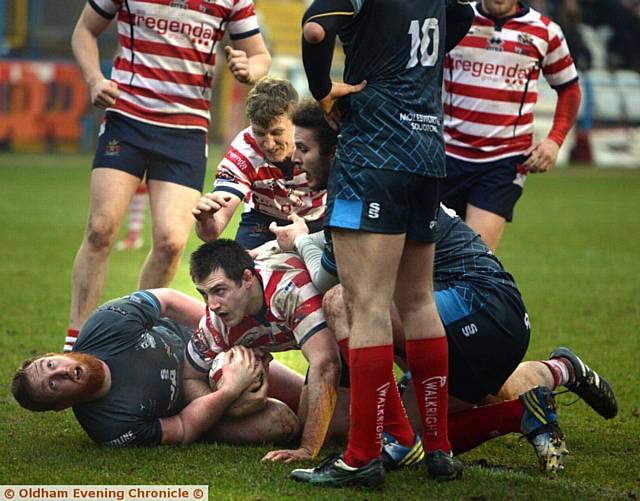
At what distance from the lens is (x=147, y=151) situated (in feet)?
22.1

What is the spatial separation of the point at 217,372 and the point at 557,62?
131 inches

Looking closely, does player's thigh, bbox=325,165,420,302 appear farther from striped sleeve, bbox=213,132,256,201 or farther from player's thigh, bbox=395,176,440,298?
striped sleeve, bbox=213,132,256,201

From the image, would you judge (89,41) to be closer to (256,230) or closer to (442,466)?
(256,230)

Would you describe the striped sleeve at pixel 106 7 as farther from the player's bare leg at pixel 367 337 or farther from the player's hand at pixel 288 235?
the player's bare leg at pixel 367 337

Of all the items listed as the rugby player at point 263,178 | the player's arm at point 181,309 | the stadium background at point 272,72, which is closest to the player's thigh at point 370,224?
the rugby player at point 263,178

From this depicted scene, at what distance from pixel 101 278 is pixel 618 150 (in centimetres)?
1938

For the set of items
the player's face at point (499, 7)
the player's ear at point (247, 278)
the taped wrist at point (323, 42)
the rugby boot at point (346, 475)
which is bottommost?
the rugby boot at point (346, 475)

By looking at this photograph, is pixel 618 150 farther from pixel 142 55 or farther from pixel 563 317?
pixel 142 55

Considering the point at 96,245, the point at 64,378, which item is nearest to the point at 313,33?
the point at 64,378

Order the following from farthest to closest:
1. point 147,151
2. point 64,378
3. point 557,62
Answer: point 557,62, point 147,151, point 64,378

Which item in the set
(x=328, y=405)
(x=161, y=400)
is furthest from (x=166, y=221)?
(x=328, y=405)

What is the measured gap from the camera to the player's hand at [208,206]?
5389 millimetres

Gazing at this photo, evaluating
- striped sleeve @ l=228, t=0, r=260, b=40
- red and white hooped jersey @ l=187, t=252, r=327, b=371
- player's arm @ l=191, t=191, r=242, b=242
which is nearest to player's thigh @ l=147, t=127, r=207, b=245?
striped sleeve @ l=228, t=0, r=260, b=40

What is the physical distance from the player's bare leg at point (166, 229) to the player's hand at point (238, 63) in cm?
75
